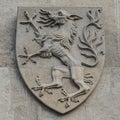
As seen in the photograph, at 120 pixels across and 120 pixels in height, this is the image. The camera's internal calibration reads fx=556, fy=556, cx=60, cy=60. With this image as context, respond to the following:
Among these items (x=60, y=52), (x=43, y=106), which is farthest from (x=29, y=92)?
(x=60, y=52)

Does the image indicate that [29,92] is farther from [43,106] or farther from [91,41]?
[91,41]

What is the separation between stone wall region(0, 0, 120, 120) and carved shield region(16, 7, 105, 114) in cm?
10

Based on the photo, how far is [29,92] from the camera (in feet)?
17.3

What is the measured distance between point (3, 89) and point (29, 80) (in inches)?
10.5

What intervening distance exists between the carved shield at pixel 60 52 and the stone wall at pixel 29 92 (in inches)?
3.8

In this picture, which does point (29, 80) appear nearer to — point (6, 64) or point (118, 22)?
point (6, 64)

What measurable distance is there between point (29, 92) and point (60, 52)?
1.60ft

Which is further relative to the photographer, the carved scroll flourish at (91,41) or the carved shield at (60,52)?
the carved scroll flourish at (91,41)

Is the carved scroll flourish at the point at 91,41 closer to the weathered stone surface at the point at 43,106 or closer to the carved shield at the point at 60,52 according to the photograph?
the carved shield at the point at 60,52

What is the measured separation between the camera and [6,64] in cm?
539

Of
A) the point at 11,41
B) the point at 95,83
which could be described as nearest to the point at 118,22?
the point at 95,83

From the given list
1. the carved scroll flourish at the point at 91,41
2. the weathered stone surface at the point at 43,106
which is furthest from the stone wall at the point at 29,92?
the carved scroll flourish at the point at 91,41

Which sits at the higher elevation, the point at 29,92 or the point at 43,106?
the point at 29,92

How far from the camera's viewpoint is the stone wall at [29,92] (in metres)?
5.20
